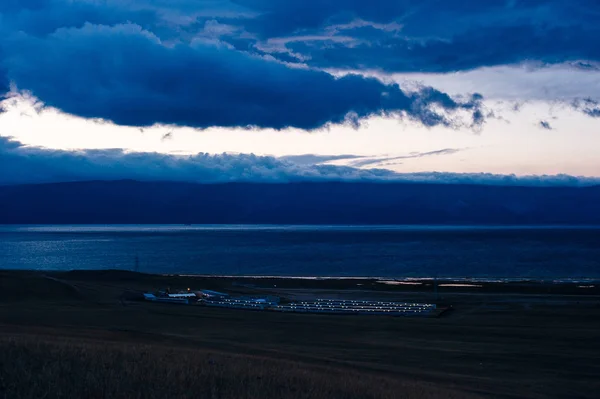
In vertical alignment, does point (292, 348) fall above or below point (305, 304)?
above

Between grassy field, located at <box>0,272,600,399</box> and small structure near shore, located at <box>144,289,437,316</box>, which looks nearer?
grassy field, located at <box>0,272,600,399</box>

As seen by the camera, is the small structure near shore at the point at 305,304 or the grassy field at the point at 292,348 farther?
the small structure near shore at the point at 305,304

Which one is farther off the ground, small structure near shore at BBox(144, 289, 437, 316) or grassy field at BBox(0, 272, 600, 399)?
grassy field at BBox(0, 272, 600, 399)

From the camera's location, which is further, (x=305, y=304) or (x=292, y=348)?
(x=305, y=304)

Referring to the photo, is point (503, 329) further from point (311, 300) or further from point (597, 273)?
point (597, 273)

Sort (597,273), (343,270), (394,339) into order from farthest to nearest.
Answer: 1. (343,270)
2. (597,273)
3. (394,339)

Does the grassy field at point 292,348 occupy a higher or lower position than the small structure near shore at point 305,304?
higher

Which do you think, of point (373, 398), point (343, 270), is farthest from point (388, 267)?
point (373, 398)

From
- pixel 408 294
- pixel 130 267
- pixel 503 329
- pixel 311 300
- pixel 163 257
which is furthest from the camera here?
pixel 163 257
